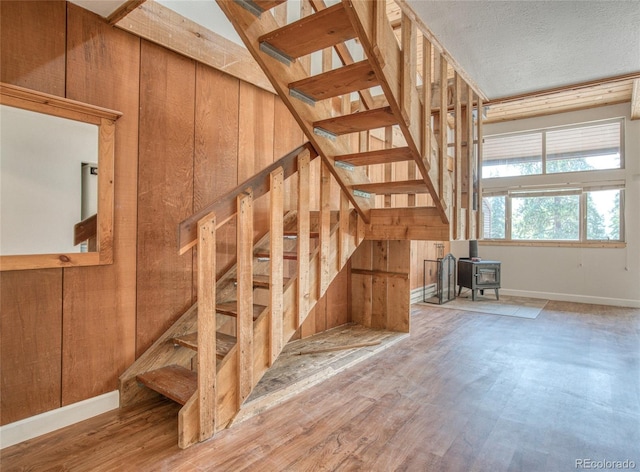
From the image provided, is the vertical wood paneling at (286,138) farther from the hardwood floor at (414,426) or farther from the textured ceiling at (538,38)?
the hardwood floor at (414,426)

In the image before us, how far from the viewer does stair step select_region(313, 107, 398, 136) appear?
7.16 feet

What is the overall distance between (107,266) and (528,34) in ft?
10.1

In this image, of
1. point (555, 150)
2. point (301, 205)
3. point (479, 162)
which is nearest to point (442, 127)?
point (479, 162)

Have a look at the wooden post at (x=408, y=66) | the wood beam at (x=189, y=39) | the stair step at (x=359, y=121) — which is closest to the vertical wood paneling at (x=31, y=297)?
the wood beam at (x=189, y=39)

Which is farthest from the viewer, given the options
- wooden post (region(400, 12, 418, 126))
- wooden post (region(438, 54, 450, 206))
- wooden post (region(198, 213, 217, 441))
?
wooden post (region(438, 54, 450, 206))

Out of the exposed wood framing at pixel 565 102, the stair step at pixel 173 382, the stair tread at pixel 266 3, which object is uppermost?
the exposed wood framing at pixel 565 102

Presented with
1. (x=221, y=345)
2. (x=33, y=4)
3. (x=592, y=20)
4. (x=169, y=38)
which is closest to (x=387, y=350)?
(x=221, y=345)

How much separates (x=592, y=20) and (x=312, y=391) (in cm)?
299

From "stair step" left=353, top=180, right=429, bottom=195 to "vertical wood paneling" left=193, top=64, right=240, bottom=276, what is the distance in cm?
109

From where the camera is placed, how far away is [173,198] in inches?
99.8

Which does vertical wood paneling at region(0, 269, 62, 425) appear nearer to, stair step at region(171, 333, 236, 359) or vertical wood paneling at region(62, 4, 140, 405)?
vertical wood paneling at region(62, 4, 140, 405)

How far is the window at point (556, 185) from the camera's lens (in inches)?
235

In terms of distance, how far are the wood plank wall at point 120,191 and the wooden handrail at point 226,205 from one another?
Result: 0.74 meters

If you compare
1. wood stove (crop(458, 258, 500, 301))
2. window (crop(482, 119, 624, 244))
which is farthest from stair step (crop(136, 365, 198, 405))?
window (crop(482, 119, 624, 244))
